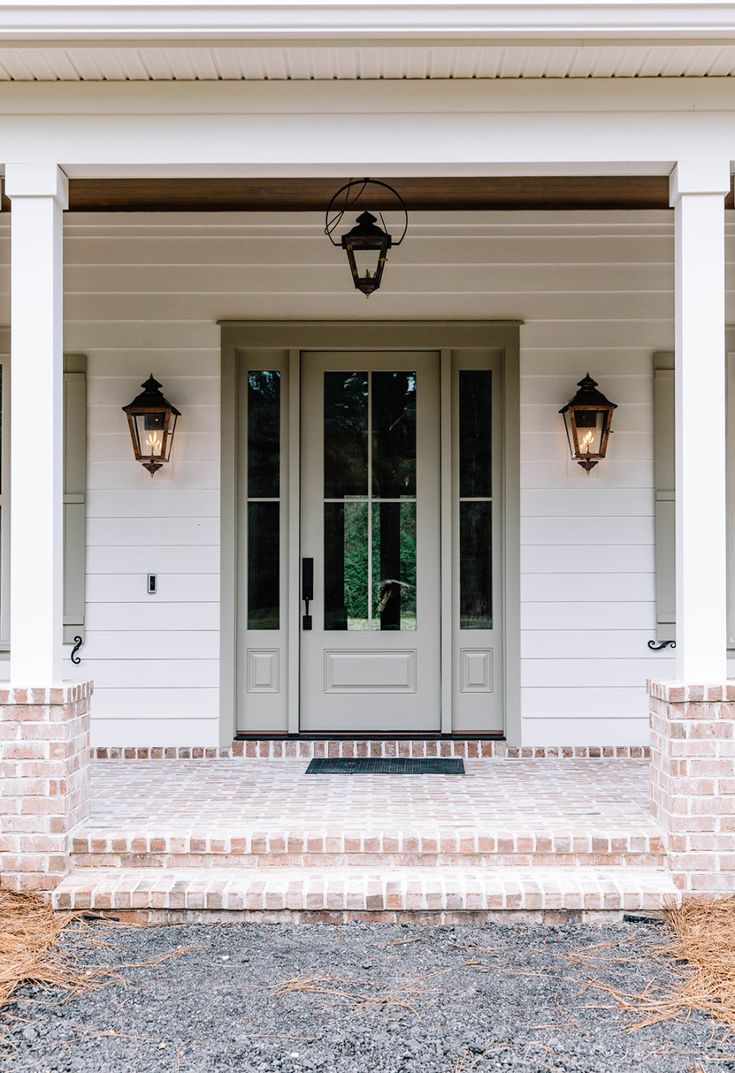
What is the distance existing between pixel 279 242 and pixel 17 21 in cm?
192

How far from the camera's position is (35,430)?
3.38 metres

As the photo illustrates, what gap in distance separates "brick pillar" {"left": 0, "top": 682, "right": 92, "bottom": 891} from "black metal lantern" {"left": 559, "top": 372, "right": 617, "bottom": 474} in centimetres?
278

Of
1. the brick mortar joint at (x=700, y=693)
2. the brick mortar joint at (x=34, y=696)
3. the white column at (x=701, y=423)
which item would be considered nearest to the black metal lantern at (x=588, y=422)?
the white column at (x=701, y=423)

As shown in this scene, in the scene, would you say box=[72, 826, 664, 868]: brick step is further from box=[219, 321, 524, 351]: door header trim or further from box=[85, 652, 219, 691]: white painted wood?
box=[219, 321, 524, 351]: door header trim

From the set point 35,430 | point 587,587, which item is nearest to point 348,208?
point 35,430

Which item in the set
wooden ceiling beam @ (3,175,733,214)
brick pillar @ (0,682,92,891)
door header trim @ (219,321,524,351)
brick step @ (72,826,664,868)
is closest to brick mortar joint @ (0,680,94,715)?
brick pillar @ (0,682,92,891)

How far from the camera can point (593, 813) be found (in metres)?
3.67

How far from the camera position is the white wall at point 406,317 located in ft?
15.9

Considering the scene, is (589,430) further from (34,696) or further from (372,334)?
(34,696)

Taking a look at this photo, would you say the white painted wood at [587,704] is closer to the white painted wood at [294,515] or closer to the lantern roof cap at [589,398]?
the white painted wood at [294,515]

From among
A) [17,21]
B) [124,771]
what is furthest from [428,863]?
[17,21]

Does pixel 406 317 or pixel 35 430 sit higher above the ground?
pixel 406 317

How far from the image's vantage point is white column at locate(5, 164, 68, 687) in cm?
336

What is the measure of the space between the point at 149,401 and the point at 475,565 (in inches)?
73.6
